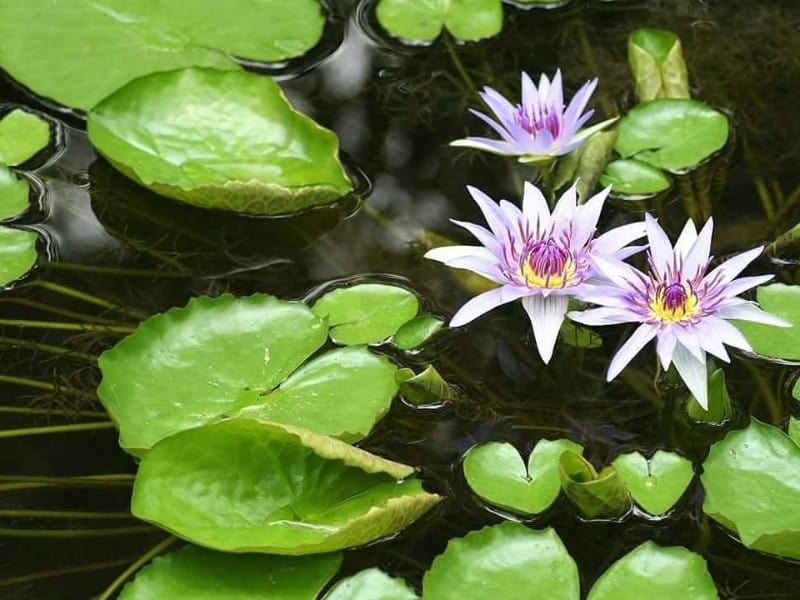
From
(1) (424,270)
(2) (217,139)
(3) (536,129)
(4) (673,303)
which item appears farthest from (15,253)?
(4) (673,303)

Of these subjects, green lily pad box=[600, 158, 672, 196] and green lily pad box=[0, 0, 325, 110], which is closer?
green lily pad box=[600, 158, 672, 196]

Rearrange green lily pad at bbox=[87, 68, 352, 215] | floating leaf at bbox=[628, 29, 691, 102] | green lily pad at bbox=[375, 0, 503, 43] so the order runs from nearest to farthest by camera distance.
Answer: green lily pad at bbox=[87, 68, 352, 215]
floating leaf at bbox=[628, 29, 691, 102]
green lily pad at bbox=[375, 0, 503, 43]

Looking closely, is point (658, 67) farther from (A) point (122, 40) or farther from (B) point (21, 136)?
(B) point (21, 136)

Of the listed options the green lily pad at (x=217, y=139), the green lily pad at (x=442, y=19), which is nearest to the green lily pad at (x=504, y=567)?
the green lily pad at (x=217, y=139)

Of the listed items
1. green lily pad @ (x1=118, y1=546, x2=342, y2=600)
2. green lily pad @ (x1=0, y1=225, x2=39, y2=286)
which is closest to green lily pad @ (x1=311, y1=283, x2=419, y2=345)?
green lily pad @ (x1=118, y1=546, x2=342, y2=600)

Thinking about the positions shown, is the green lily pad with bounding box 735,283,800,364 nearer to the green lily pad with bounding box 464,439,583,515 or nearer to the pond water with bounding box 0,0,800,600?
the pond water with bounding box 0,0,800,600

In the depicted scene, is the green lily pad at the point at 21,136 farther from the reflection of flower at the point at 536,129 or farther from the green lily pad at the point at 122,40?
the reflection of flower at the point at 536,129

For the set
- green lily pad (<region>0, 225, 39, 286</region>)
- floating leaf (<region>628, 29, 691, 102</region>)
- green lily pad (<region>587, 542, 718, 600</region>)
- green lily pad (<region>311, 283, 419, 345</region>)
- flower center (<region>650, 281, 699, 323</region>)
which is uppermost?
flower center (<region>650, 281, 699, 323</region>)

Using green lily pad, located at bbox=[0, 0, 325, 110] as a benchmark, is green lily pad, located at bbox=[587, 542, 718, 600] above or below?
below
